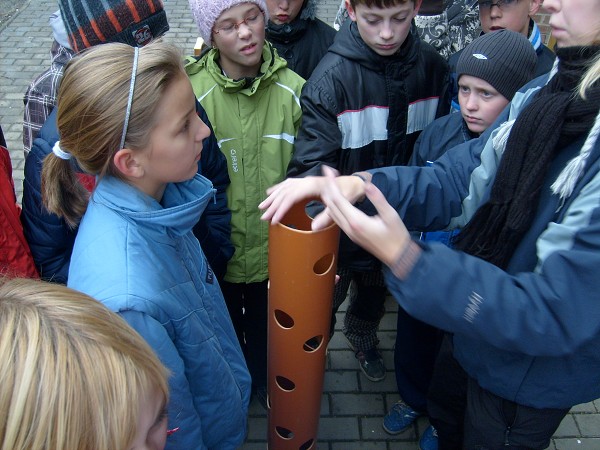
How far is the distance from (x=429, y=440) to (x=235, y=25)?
224cm

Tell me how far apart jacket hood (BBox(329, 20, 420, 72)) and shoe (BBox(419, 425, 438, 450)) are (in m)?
1.82

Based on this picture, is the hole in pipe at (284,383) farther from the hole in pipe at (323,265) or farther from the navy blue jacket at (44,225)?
the navy blue jacket at (44,225)

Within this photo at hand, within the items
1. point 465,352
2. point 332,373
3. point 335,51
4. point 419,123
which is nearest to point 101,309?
point 465,352

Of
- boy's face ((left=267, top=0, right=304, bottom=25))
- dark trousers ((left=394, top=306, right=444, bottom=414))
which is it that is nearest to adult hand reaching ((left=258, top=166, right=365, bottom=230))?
dark trousers ((left=394, top=306, right=444, bottom=414))

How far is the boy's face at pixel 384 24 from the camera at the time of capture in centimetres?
228

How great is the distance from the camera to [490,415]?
1819 millimetres

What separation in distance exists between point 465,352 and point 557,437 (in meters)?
1.51

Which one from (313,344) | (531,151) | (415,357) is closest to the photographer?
(531,151)

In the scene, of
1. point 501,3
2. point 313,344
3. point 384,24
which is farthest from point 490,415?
point 501,3

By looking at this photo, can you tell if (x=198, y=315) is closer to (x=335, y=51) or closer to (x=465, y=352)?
(x=465, y=352)

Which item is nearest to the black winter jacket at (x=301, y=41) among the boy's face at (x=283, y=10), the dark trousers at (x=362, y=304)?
the boy's face at (x=283, y=10)

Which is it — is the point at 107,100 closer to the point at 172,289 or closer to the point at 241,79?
the point at 172,289

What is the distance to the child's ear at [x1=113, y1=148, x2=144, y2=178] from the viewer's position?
150 centimetres

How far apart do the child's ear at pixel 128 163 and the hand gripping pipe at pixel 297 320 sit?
0.42m
